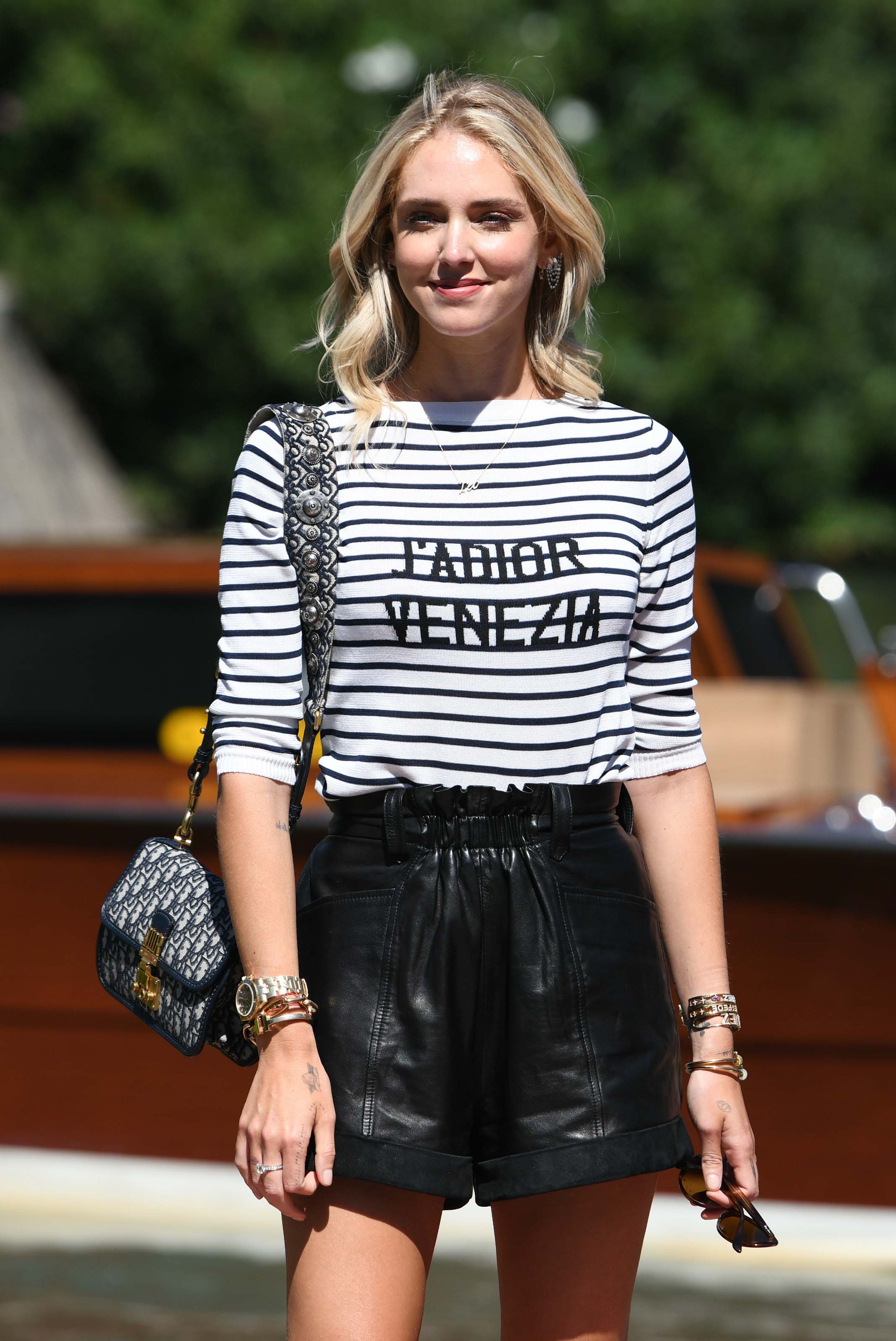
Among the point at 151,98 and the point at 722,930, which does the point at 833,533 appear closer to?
the point at 151,98

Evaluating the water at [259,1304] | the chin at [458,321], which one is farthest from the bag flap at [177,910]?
the water at [259,1304]

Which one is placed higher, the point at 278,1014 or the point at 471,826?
the point at 471,826

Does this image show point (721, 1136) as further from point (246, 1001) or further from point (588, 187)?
point (588, 187)

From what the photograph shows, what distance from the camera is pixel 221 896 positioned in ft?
5.96

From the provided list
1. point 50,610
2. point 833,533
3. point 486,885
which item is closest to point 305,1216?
point 486,885

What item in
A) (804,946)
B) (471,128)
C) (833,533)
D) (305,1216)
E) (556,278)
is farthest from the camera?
(833,533)

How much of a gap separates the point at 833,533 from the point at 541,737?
52.7ft

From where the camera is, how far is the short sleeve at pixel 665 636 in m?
1.83

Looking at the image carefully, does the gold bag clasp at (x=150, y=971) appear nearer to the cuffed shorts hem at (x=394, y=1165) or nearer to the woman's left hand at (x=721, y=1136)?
the cuffed shorts hem at (x=394, y=1165)

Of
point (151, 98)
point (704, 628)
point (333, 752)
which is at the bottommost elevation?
point (333, 752)

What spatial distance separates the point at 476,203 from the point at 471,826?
652 millimetres

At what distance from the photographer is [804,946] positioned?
3.69 m

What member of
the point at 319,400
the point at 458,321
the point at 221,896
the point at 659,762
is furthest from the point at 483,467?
the point at 319,400

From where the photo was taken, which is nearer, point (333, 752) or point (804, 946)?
point (333, 752)
